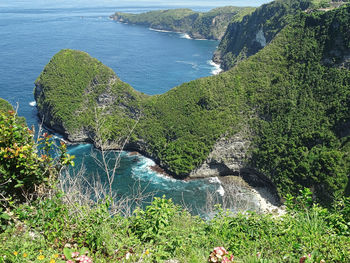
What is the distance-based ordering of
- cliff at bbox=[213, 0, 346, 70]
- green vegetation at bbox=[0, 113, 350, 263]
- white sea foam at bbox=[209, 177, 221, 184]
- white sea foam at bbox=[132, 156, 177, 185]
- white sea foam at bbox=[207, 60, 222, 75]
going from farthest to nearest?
white sea foam at bbox=[207, 60, 222, 75], cliff at bbox=[213, 0, 346, 70], white sea foam at bbox=[132, 156, 177, 185], white sea foam at bbox=[209, 177, 221, 184], green vegetation at bbox=[0, 113, 350, 263]

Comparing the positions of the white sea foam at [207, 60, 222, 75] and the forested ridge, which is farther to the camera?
the white sea foam at [207, 60, 222, 75]

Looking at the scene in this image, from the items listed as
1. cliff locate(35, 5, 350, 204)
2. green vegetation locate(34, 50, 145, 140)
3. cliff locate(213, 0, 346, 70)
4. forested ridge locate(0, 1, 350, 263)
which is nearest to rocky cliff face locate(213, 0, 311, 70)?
cliff locate(213, 0, 346, 70)

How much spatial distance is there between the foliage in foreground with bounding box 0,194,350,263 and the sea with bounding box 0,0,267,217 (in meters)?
18.4

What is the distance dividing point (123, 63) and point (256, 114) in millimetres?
67206

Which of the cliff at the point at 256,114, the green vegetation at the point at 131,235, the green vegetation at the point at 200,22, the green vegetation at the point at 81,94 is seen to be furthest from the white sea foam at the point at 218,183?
the green vegetation at the point at 200,22

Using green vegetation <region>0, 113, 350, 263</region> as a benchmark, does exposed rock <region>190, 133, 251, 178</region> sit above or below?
below

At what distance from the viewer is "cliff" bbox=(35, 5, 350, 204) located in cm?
4219

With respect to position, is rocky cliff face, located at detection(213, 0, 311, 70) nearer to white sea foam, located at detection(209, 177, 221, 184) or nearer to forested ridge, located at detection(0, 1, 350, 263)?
forested ridge, located at detection(0, 1, 350, 263)

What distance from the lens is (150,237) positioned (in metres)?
8.87

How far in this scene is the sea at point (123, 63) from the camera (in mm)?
44000

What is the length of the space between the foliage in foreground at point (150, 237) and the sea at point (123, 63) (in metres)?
18.4

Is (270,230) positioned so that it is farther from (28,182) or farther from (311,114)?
(311,114)

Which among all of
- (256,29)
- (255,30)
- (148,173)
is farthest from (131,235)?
(255,30)

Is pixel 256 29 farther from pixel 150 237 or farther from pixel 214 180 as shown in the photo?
pixel 150 237
